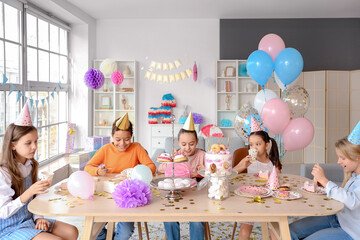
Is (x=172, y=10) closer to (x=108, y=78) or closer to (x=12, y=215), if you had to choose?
(x=108, y=78)

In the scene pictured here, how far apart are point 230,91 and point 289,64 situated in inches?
118

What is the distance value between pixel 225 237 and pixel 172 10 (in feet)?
13.6

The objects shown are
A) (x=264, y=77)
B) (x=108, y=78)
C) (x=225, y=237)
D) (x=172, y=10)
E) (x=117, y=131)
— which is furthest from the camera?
(x=108, y=78)

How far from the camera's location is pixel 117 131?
8.31 ft

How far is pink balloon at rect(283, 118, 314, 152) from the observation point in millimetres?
3113

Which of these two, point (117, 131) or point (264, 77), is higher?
point (264, 77)

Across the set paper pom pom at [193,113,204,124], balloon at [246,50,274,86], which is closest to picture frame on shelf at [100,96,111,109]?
paper pom pom at [193,113,204,124]

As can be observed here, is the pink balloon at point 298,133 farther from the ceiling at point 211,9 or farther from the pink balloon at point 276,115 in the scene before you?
the ceiling at point 211,9

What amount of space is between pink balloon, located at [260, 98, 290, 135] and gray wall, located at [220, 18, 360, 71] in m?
3.56

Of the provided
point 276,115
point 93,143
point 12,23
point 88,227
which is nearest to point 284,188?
point 88,227

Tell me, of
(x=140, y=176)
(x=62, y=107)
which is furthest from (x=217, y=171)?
(x=62, y=107)

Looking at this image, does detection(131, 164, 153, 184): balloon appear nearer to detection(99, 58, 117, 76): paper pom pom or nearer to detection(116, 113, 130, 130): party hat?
detection(116, 113, 130, 130): party hat

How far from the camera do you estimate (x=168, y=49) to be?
654 cm

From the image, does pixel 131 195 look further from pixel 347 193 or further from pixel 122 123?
pixel 347 193
